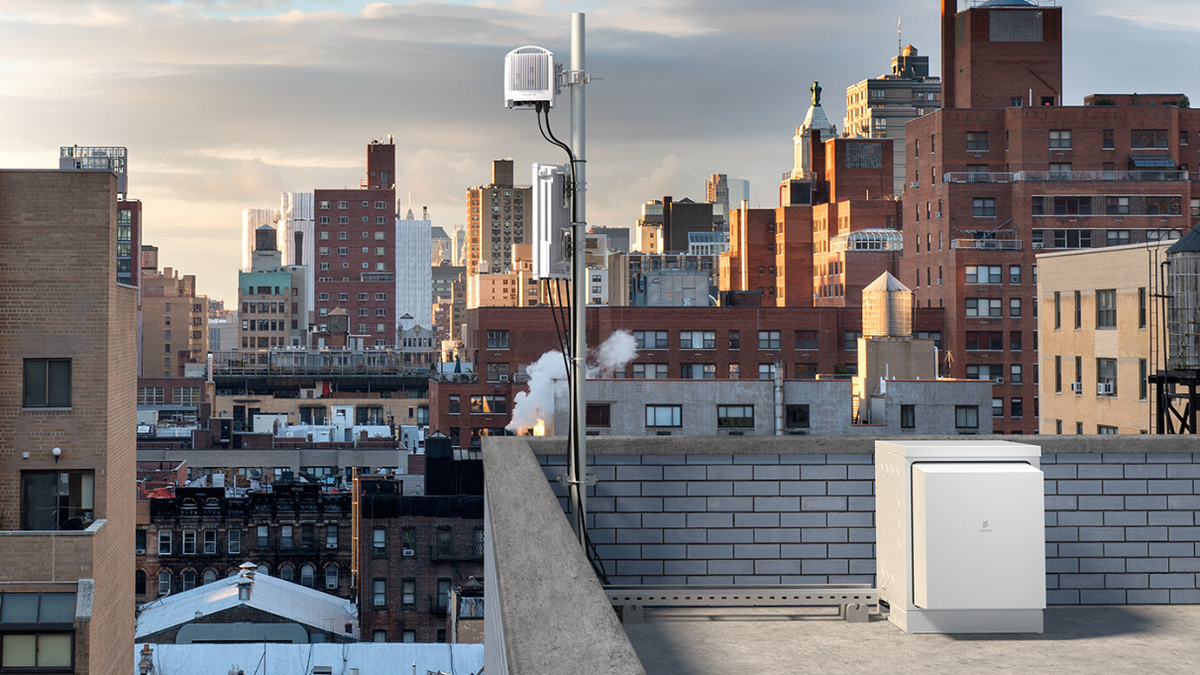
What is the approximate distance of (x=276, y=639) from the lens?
6738 cm

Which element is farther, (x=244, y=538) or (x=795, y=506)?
(x=244, y=538)

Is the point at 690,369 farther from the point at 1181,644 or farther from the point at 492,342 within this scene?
the point at 1181,644

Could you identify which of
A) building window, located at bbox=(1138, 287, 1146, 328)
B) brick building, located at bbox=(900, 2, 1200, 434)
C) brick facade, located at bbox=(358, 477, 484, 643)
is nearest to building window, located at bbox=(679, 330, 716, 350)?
brick building, located at bbox=(900, 2, 1200, 434)

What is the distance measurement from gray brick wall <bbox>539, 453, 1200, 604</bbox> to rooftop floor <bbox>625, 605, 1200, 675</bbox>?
91cm

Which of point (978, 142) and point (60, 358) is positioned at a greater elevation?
point (978, 142)

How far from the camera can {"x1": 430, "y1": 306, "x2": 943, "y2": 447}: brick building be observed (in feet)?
317

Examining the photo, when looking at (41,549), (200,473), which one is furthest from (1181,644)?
(200,473)

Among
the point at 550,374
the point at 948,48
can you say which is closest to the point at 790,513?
the point at 550,374

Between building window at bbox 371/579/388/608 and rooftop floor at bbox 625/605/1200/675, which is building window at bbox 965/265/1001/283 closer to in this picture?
building window at bbox 371/579/388/608

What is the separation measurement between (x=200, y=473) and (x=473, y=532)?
154 ft

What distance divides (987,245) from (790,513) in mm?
89475

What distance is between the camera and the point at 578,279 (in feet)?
34.0

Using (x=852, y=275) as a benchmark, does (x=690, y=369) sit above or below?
below

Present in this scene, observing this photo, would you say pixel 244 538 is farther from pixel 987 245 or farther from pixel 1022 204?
pixel 1022 204
